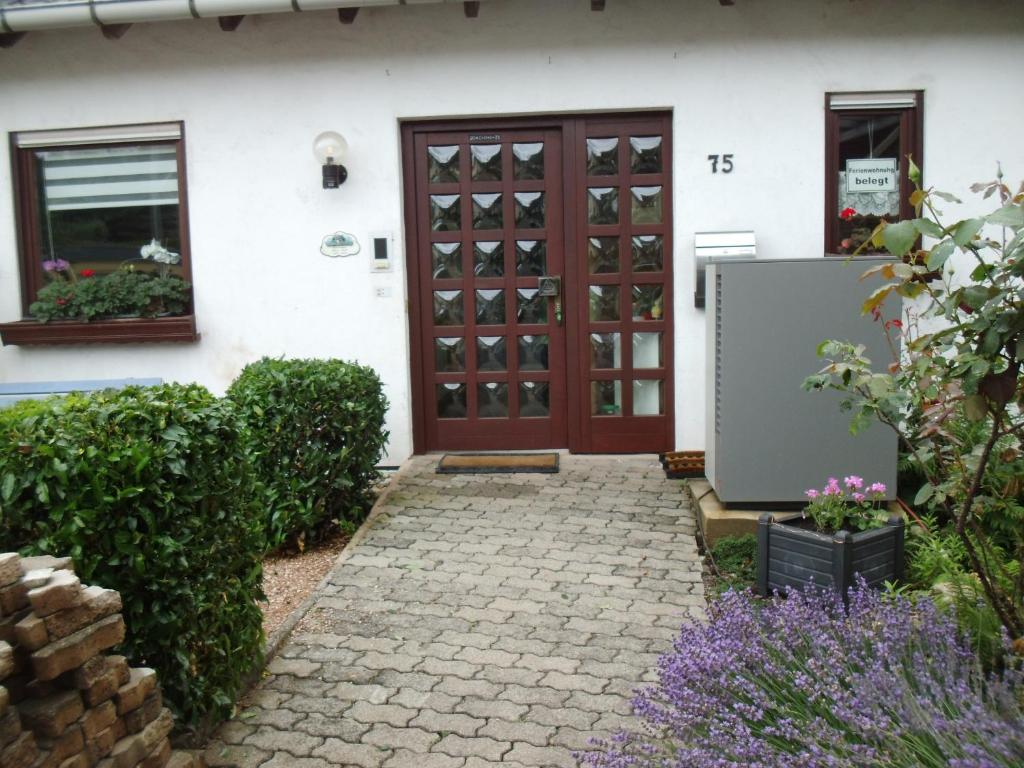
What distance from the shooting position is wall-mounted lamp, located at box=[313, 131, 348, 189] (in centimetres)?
750

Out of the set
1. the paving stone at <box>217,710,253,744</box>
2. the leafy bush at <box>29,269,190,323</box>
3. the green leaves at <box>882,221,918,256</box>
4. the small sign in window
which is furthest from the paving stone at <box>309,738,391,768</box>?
the small sign in window

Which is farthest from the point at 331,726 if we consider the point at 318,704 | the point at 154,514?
the point at 154,514

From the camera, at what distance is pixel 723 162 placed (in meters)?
7.42

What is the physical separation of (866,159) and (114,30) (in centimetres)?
581

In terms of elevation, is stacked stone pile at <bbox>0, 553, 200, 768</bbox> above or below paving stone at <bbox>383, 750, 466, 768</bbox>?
above

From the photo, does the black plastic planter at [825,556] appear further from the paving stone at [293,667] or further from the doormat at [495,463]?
the doormat at [495,463]

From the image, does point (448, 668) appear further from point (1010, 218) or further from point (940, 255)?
point (1010, 218)

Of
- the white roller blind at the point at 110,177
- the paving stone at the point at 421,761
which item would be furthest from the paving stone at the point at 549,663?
the white roller blind at the point at 110,177

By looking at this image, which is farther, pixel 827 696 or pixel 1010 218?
pixel 827 696

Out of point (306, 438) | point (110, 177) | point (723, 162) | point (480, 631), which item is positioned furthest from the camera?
point (110, 177)

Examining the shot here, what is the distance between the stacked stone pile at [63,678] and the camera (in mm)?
2795

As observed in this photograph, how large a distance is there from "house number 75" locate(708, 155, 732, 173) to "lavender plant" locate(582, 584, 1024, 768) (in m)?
4.49

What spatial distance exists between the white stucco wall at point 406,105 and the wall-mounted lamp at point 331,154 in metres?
0.11

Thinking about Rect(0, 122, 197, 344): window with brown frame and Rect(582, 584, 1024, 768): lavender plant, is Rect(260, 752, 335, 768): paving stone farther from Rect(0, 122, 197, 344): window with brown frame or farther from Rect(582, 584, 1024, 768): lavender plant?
Rect(0, 122, 197, 344): window with brown frame
